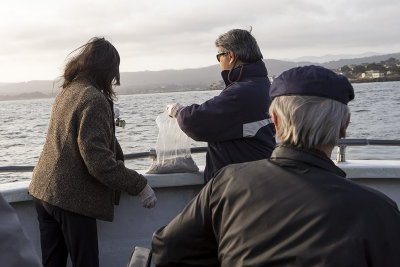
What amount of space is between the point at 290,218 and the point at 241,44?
1.67 m

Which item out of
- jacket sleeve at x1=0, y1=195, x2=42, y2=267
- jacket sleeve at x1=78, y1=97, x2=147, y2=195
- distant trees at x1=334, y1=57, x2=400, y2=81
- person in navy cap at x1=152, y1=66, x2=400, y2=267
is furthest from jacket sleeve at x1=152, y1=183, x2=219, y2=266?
distant trees at x1=334, y1=57, x2=400, y2=81

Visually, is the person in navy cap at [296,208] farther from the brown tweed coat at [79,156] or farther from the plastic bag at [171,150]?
the plastic bag at [171,150]

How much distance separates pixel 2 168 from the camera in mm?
3270

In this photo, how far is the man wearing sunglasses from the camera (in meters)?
2.72

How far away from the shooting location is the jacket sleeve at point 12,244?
2.91 ft

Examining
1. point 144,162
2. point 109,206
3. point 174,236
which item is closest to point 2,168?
point 109,206

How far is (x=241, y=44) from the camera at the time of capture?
2.79 m

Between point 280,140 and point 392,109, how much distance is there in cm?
3727

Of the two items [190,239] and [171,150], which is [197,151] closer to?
[171,150]

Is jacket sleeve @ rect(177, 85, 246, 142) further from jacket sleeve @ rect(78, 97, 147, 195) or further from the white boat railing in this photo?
the white boat railing

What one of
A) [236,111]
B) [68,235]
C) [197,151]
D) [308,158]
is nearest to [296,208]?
[308,158]

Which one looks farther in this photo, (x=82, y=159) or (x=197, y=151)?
(x=197, y=151)

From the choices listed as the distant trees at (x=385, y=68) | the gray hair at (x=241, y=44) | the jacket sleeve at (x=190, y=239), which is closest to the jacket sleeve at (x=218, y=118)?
the gray hair at (x=241, y=44)

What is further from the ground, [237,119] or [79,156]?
[237,119]
